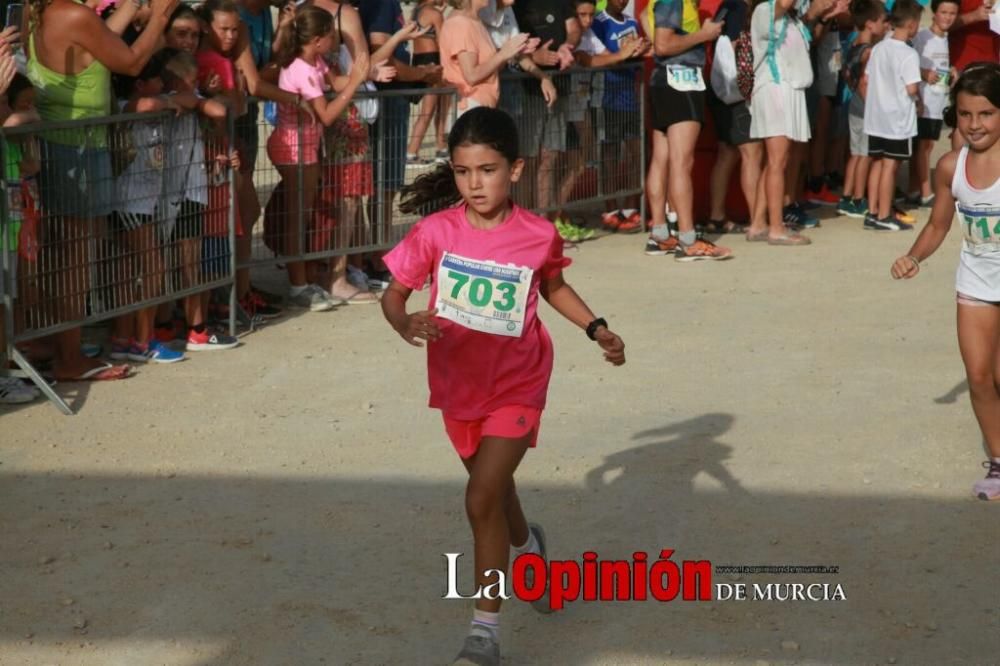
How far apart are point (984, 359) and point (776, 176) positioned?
5.83m

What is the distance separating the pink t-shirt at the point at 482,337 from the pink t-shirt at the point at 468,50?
5.96 m

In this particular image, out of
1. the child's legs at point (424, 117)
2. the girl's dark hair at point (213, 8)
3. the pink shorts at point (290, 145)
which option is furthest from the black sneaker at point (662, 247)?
the girl's dark hair at point (213, 8)

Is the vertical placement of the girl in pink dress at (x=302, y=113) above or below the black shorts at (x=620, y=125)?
above

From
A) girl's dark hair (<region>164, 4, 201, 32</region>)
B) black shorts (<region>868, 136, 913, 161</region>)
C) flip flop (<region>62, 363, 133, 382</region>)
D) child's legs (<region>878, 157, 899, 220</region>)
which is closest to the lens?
flip flop (<region>62, 363, 133, 382</region>)

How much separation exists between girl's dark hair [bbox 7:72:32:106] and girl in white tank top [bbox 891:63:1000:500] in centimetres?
407

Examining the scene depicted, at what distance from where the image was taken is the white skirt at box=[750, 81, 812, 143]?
11.9 metres

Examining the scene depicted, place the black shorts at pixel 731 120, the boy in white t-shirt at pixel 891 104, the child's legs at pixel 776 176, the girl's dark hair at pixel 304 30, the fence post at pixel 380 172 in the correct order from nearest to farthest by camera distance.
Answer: the girl's dark hair at pixel 304 30
the fence post at pixel 380 172
the child's legs at pixel 776 176
the black shorts at pixel 731 120
the boy in white t-shirt at pixel 891 104

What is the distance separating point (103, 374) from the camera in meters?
8.12

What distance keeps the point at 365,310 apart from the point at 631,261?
8.00ft

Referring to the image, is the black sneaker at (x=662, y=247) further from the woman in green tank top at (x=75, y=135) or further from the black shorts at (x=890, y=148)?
the woman in green tank top at (x=75, y=135)

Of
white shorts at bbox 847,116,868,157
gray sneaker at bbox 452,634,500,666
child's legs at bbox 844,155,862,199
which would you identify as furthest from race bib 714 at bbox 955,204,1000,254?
child's legs at bbox 844,155,862,199

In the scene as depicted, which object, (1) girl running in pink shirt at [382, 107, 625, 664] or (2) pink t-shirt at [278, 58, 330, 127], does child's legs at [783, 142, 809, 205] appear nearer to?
(2) pink t-shirt at [278, 58, 330, 127]

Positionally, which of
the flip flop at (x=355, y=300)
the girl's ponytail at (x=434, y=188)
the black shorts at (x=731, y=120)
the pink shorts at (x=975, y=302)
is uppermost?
the girl's ponytail at (x=434, y=188)

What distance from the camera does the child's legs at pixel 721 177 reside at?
1248cm
